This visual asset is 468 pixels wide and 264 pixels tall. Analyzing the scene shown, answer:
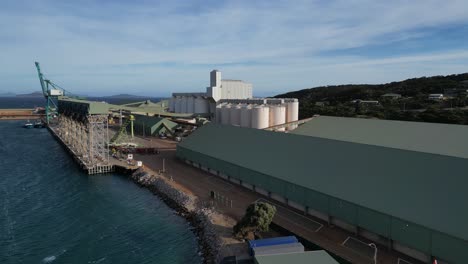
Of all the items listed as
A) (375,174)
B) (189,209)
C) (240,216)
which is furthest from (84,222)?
(375,174)

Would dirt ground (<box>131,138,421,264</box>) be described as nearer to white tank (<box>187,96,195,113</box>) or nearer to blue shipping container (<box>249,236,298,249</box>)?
blue shipping container (<box>249,236,298,249</box>)

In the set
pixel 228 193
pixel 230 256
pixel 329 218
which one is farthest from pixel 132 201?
pixel 329 218

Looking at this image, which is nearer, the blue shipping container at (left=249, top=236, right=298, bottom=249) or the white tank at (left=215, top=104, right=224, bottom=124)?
the blue shipping container at (left=249, top=236, right=298, bottom=249)

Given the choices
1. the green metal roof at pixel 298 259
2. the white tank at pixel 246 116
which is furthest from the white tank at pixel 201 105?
the green metal roof at pixel 298 259

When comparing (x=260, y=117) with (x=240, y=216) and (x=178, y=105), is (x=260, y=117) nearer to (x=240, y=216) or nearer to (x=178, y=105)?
(x=240, y=216)

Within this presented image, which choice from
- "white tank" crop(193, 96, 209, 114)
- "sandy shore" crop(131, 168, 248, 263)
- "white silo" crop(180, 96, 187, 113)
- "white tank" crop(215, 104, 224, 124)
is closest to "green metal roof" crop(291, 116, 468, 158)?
"sandy shore" crop(131, 168, 248, 263)

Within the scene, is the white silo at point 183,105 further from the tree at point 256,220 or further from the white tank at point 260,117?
the tree at point 256,220
